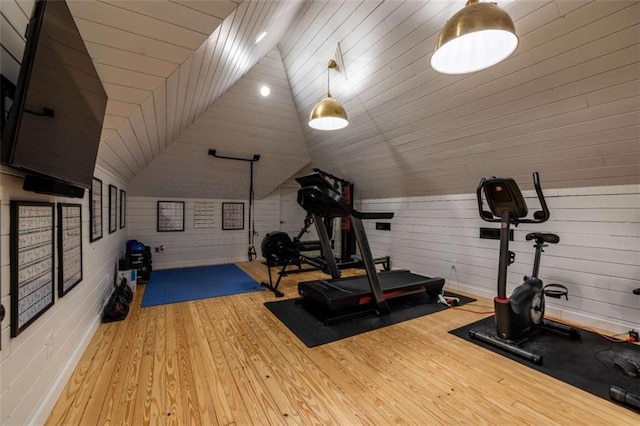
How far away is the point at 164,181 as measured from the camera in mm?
5738

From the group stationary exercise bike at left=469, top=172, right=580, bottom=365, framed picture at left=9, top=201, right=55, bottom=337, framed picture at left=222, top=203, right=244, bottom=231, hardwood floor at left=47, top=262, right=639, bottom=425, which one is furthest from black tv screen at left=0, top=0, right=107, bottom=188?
framed picture at left=222, top=203, right=244, bottom=231

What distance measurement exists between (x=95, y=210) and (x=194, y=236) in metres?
3.61

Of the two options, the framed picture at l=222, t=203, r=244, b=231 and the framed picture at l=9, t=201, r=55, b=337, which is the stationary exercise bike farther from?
the framed picture at l=222, t=203, r=244, b=231

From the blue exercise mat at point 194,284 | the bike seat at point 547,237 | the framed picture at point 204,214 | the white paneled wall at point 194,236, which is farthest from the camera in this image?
the framed picture at point 204,214

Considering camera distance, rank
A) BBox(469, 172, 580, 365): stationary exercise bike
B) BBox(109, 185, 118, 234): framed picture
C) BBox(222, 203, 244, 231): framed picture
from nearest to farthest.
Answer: BBox(469, 172, 580, 365): stationary exercise bike
BBox(109, 185, 118, 234): framed picture
BBox(222, 203, 244, 231): framed picture

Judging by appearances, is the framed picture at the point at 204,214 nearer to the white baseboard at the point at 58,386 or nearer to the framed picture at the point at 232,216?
the framed picture at the point at 232,216

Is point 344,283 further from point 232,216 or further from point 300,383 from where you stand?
point 232,216

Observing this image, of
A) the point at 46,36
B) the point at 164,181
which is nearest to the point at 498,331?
the point at 46,36

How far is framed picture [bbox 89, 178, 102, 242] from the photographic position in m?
2.77

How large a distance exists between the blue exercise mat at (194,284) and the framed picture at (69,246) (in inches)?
64.3

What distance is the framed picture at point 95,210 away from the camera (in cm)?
277

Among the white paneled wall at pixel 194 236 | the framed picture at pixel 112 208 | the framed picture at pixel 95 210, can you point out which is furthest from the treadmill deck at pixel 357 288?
the white paneled wall at pixel 194 236

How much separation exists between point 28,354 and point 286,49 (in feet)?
14.2

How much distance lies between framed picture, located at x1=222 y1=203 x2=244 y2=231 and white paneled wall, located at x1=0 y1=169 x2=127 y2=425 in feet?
12.4
